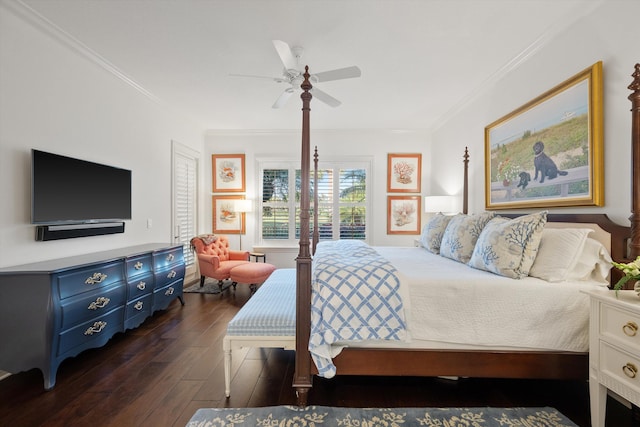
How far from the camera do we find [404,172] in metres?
5.02

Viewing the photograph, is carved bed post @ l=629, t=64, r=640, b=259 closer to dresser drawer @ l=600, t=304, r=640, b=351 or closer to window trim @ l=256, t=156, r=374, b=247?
dresser drawer @ l=600, t=304, r=640, b=351

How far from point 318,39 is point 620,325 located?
2747 mm

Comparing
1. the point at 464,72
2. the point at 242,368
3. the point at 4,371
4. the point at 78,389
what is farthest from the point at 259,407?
the point at 464,72

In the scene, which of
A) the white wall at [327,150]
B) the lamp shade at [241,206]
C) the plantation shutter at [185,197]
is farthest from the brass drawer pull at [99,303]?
the white wall at [327,150]

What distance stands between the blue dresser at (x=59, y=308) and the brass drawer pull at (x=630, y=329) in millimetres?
3310

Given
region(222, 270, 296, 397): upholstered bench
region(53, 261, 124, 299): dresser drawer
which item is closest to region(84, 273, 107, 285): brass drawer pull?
region(53, 261, 124, 299): dresser drawer

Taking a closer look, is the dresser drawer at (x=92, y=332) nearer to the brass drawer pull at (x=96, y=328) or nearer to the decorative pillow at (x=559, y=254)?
the brass drawer pull at (x=96, y=328)

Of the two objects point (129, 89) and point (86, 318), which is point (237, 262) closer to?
point (86, 318)

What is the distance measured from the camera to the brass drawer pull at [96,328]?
215cm

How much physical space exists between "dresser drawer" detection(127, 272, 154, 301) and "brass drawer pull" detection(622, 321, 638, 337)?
348cm

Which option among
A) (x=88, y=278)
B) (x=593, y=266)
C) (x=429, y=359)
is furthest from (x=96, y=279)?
(x=593, y=266)

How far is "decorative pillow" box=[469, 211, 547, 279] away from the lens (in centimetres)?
181

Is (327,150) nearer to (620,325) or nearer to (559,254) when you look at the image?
(559,254)

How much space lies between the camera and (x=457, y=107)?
3.87 m
